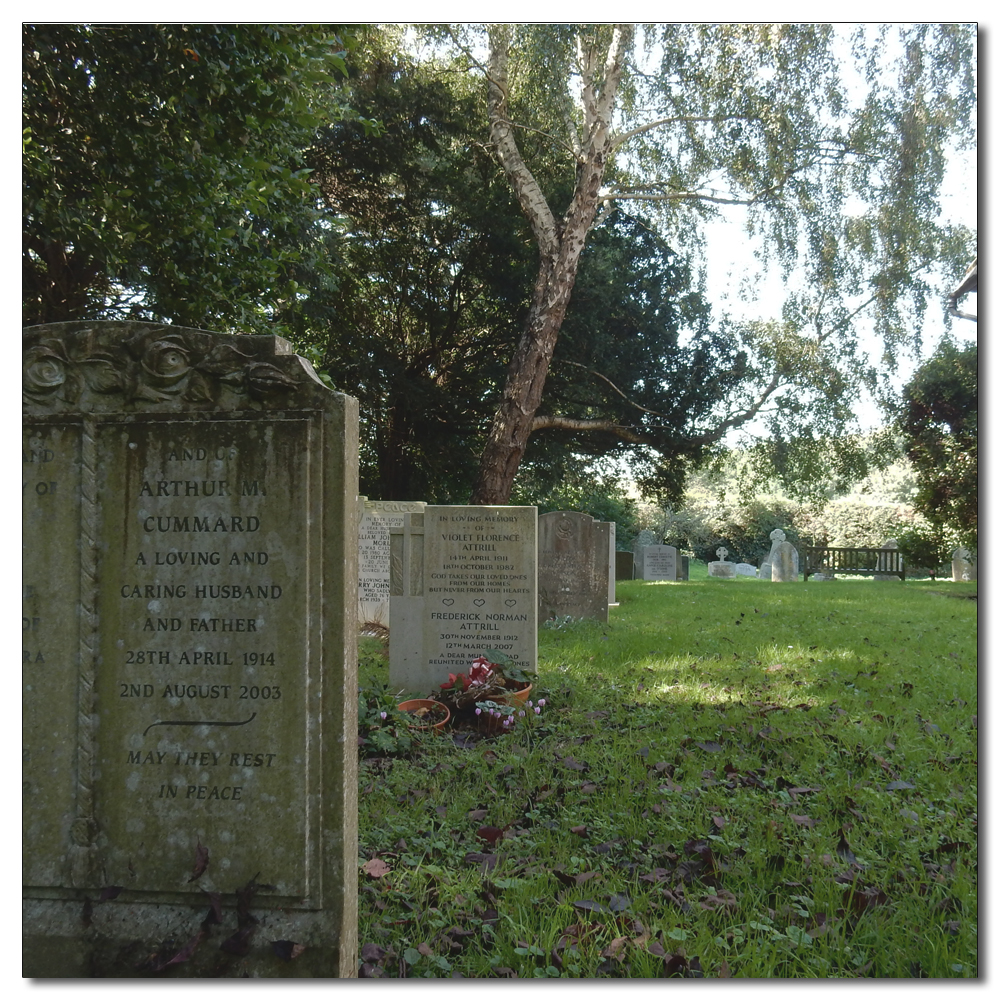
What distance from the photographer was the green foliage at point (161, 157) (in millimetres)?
4434

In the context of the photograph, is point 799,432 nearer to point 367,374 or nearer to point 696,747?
point 367,374

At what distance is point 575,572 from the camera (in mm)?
10578

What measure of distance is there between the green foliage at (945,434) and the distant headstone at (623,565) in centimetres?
754

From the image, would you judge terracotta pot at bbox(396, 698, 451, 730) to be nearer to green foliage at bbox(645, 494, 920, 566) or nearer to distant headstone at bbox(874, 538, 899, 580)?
distant headstone at bbox(874, 538, 899, 580)

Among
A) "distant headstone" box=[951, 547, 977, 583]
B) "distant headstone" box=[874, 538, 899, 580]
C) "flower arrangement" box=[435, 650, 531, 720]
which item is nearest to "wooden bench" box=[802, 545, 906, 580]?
"distant headstone" box=[874, 538, 899, 580]

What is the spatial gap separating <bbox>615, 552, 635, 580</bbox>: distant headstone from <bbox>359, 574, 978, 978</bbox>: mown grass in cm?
1390

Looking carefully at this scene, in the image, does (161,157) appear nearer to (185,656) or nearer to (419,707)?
(185,656)

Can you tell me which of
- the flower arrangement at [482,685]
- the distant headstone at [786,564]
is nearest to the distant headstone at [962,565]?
the distant headstone at [786,564]

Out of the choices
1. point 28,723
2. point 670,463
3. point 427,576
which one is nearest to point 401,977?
point 28,723

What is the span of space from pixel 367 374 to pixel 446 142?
452cm

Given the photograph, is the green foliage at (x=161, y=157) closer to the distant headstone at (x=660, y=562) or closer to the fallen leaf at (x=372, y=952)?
the fallen leaf at (x=372, y=952)

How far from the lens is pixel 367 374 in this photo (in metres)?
13.4

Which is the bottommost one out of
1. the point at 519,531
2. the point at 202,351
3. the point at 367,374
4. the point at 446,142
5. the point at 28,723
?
the point at 28,723

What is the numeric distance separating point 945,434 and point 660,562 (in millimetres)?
11394
